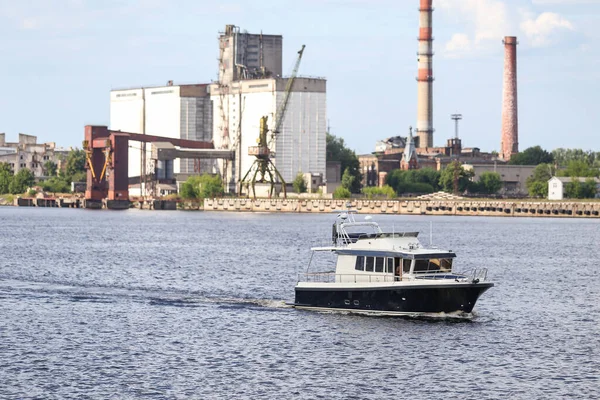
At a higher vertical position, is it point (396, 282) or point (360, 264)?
point (360, 264)

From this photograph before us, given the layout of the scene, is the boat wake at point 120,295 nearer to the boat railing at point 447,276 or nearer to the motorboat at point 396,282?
the motorboat at point 396,282

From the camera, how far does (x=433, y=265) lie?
58469 mm

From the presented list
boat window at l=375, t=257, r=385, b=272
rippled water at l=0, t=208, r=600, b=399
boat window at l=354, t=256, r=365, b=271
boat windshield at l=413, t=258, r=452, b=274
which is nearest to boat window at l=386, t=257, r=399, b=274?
boat window at l=375, t=257, r=385, b=272

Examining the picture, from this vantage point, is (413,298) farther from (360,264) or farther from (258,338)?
(258,338)

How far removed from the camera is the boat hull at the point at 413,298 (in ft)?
186

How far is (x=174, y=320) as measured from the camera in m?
61.0

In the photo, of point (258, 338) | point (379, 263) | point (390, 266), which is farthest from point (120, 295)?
point (390, 266)

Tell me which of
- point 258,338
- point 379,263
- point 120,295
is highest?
point 379,263

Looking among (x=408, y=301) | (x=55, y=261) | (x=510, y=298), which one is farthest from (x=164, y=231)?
(x=408, y=301)

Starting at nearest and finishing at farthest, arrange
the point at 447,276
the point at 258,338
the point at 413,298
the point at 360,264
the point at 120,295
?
the point at 258,338 → the point at 413,298 → the point at 447,276 → the point at 360,264 → the point at 120,295

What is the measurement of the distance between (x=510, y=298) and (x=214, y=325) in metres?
20.1

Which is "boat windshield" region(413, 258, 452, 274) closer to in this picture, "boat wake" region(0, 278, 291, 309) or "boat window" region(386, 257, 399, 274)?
"boat window" region(386, 257, 399, 274)

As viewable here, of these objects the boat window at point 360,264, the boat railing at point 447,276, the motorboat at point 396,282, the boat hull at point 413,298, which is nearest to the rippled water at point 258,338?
the boat hull at point 413,298

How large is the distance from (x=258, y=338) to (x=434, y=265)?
961cm
